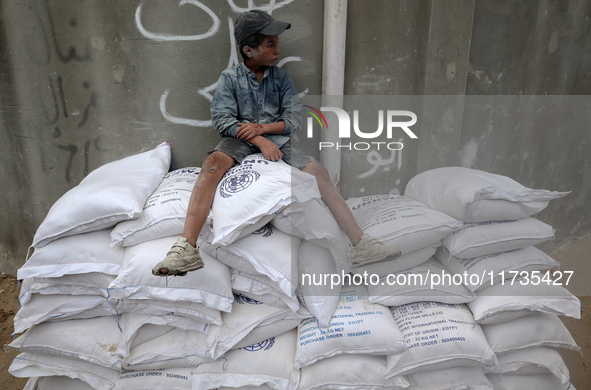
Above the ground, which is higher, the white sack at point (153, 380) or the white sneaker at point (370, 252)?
the white sneaker at point (370, 252)

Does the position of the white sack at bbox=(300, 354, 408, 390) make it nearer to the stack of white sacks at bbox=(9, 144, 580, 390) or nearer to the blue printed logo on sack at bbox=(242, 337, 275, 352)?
the stack of white sacks at bbox=(9, 144, 580, 390)

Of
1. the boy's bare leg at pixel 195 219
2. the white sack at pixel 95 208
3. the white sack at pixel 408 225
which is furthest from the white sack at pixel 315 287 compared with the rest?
the white sack at pixel 95 208

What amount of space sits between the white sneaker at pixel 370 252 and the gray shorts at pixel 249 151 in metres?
0.59

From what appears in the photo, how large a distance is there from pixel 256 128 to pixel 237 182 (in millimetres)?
464

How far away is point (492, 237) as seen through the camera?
223 centimetres

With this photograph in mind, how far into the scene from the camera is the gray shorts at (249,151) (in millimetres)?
2383

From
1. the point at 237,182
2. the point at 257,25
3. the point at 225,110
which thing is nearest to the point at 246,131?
the point at 225,110

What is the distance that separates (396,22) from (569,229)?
10.1 feet

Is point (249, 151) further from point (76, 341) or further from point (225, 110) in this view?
point (76, 341)

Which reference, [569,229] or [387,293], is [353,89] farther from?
[569,229]

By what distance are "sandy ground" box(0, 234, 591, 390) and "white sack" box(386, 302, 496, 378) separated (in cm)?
68

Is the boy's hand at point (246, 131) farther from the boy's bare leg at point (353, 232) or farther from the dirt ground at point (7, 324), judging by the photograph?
the dirt ground at point (7, 324)

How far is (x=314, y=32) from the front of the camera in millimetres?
2756

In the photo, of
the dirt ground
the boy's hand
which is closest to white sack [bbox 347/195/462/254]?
the boy's hand
